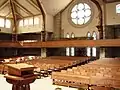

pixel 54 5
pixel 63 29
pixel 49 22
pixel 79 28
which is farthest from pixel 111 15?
pixel 49 22

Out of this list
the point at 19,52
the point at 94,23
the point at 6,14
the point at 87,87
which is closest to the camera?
the point at 87,87

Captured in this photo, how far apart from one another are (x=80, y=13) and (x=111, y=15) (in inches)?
169

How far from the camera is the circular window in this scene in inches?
817

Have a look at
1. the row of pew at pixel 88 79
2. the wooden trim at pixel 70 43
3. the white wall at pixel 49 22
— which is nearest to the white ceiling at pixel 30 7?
the white wall at pixel 49 22

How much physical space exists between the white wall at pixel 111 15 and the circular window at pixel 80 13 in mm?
2585

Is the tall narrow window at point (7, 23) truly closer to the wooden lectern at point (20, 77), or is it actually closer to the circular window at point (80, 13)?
the circular window at point (80, 13)

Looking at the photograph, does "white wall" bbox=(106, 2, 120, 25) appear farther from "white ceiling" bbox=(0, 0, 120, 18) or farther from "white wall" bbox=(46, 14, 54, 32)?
"white wall" bbox=(46, 14, 54, 32)

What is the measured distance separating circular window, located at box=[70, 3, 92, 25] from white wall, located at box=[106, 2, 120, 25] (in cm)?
259

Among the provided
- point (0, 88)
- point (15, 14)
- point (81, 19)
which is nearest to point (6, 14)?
point (15, 14)

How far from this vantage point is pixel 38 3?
65.7 ft

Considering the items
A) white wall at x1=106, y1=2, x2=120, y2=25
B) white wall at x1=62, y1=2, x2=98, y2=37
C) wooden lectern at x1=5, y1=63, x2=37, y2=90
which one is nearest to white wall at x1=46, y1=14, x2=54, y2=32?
white wall at x1=62, y1=2, x2=98, y2=37

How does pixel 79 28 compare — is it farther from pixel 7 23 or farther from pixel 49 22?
pixel 7 23

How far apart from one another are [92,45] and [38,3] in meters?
7.97

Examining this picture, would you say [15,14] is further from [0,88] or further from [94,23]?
[0,88]
